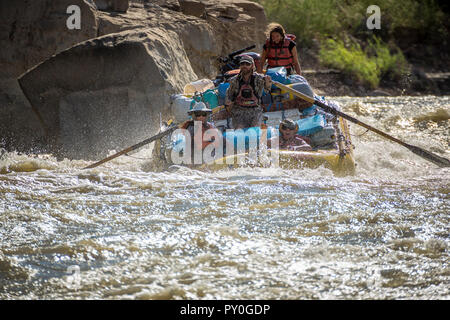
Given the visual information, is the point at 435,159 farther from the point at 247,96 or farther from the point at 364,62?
the point at 364,62

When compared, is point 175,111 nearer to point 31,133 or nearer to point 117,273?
point 31,133

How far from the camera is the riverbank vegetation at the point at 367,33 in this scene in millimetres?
14141

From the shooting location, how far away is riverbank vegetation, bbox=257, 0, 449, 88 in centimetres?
1414

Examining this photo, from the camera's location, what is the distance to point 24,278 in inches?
134

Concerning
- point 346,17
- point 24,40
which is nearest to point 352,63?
point 346,17

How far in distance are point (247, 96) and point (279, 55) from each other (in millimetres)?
1741

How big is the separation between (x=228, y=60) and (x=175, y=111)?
4.27 feet

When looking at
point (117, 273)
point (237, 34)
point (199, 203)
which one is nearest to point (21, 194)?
point (199, 203)

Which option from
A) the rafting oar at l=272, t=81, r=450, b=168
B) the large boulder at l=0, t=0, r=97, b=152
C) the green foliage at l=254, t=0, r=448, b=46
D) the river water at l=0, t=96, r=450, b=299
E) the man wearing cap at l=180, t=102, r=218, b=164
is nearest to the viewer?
the river water at l=0, t=96, r=450, b=299

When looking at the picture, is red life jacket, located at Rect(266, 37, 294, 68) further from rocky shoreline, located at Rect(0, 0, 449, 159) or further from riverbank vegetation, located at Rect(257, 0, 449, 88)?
riverbank vegetation, located at Rect(257, 0, 449, 88)

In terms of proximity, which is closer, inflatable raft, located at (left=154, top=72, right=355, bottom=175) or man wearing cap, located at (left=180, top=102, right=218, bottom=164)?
inflatable raft, located at (left=154, top=72, right=355, bottom=175)

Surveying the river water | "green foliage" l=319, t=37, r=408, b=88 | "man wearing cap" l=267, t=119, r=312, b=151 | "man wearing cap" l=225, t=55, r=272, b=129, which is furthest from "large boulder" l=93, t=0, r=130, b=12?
"green foliage" l=319, t=37, r=408, b=88

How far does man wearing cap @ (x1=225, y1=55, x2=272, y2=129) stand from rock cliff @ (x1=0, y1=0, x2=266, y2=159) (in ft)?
5.89

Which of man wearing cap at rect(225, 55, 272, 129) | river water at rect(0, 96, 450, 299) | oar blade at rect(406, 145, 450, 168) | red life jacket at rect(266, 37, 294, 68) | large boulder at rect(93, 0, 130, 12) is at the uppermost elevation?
large boulder at rect(93, 0, 130, 12)
